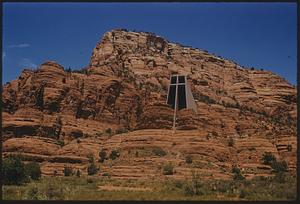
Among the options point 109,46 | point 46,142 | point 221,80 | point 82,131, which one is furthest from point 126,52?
point 46,142

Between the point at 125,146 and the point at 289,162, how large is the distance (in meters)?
13.9

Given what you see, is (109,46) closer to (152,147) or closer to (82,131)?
(82,131)

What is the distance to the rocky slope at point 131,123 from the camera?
46.9 metres

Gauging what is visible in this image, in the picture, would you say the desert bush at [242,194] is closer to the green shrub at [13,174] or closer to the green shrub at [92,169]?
the green shrub at [13,174]

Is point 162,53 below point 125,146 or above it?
above

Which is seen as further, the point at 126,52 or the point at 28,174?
the point at 126,52

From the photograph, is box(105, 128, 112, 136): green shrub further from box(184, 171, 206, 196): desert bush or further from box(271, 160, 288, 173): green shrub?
box(184, 171, 206, 196): desert bush

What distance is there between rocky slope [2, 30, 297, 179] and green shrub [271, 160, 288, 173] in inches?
28.3

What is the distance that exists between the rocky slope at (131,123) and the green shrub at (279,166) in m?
0.72

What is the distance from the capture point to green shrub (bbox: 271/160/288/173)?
4553 cm

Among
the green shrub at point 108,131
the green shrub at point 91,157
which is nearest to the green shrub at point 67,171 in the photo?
the green shrub at point 91,157

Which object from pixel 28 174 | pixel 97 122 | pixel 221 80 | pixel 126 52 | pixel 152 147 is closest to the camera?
pixel 28 174

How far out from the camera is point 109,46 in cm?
8719

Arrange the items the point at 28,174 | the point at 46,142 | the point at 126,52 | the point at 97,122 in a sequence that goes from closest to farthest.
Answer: the point at 28,174, the point at 46,142, the point at 97,122, the point at 126,52
